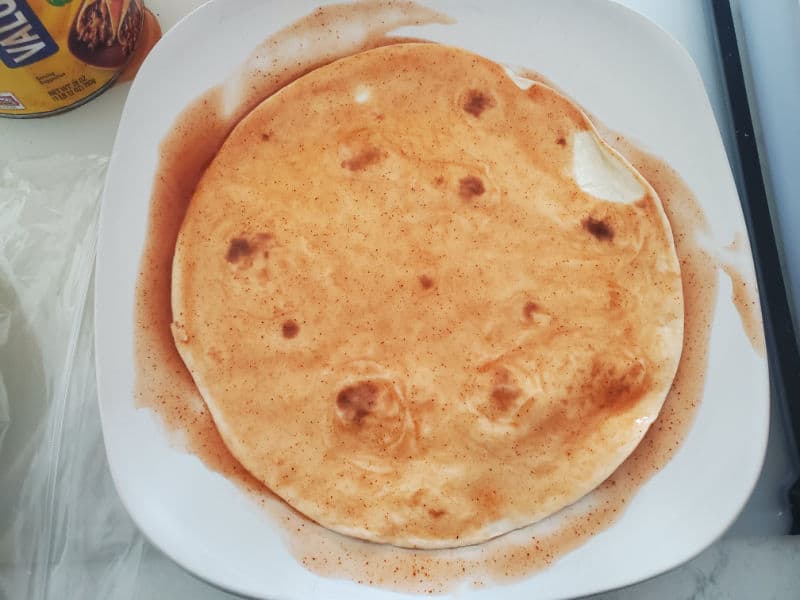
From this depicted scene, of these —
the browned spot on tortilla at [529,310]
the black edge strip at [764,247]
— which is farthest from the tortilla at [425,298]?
the black edge strip at [764,247]

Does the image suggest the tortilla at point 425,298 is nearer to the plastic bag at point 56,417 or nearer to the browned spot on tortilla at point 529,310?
the browned spot on tortilla at point 529,310

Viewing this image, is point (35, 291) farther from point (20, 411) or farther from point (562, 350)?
point (562, 350)

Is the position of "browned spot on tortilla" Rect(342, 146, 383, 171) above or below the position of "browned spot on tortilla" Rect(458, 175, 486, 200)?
above

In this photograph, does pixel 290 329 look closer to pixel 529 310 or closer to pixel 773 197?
pixel 529 310

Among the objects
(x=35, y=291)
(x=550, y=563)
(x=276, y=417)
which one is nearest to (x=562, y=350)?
(x=550, y=563)

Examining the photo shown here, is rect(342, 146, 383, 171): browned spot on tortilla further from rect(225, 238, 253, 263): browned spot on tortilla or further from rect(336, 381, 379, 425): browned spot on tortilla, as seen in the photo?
rect(336, 381, 379, 425): browned spot on tortilla

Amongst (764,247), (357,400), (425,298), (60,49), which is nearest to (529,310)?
(425,298)

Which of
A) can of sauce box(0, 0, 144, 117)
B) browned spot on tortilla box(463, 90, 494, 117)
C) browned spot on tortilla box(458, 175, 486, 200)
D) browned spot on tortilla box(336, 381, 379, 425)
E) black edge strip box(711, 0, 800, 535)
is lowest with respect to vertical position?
black edge strip box(711, 0, 800, 535)

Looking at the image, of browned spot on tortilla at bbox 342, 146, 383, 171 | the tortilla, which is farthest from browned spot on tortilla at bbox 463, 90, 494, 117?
browned spot on tortilla at bbox 342, 146, 383, 171
